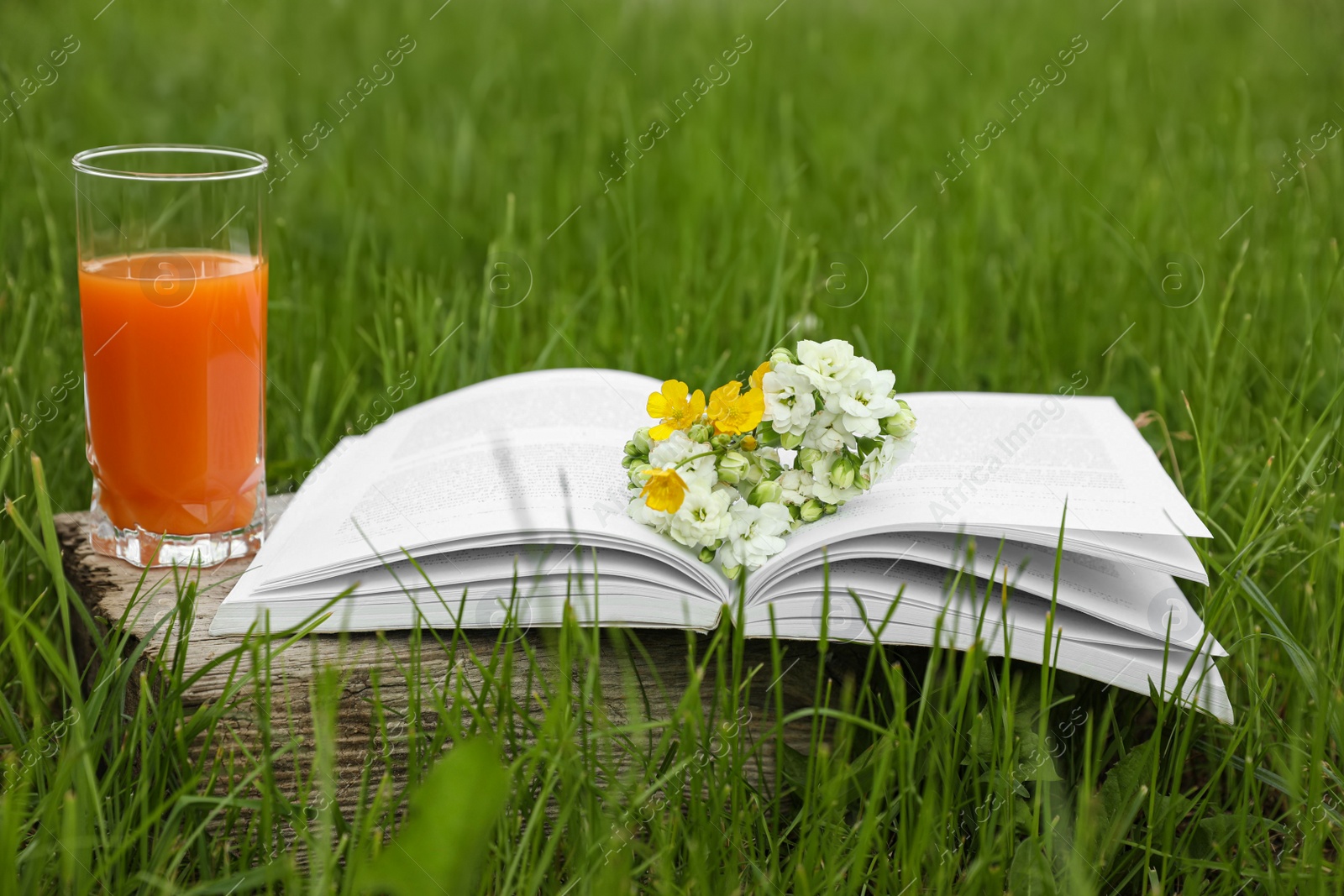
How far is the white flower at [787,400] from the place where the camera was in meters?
1.17

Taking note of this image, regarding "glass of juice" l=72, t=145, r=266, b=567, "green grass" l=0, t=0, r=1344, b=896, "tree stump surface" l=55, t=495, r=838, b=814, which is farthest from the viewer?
"glass of juice" l=72, t=145, r=266, b=567

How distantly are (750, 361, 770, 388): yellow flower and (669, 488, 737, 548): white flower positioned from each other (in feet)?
0.42

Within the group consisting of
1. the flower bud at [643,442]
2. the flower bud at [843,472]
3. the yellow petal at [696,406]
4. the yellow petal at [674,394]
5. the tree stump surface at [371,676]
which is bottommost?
the tree stump surface at [371,676]

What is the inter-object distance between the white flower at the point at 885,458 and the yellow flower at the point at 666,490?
0.20m

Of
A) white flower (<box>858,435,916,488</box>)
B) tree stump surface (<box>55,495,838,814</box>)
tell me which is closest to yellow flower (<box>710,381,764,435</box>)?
white flower (<box>858,435,916,488</box>)

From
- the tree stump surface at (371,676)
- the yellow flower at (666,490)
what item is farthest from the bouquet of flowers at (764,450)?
the tree stump surface at (371,676)

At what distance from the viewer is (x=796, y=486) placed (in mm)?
1221

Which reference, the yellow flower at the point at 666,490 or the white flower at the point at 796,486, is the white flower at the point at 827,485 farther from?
the yellow flower at the point at 666,490

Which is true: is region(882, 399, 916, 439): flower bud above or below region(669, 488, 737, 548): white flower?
above

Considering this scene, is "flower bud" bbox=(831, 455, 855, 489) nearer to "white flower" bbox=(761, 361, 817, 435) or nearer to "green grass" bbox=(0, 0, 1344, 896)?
"white flower" bbox=(761, 361, 817, 435)

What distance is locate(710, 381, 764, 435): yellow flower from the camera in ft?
3.81

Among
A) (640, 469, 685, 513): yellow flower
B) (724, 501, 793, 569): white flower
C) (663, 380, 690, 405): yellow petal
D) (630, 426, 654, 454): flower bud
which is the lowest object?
(724, 501, 793, 569): white flower

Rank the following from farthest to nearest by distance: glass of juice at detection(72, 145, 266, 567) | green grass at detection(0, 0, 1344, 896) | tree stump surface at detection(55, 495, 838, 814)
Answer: glass of juice at detection(72, 145, 266, 567) < tree stump surface at detection(55, 495, 838, 814) < green grass at detection(0, 0, 1344, 896)

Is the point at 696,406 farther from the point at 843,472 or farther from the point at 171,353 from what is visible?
the point at 171,353
